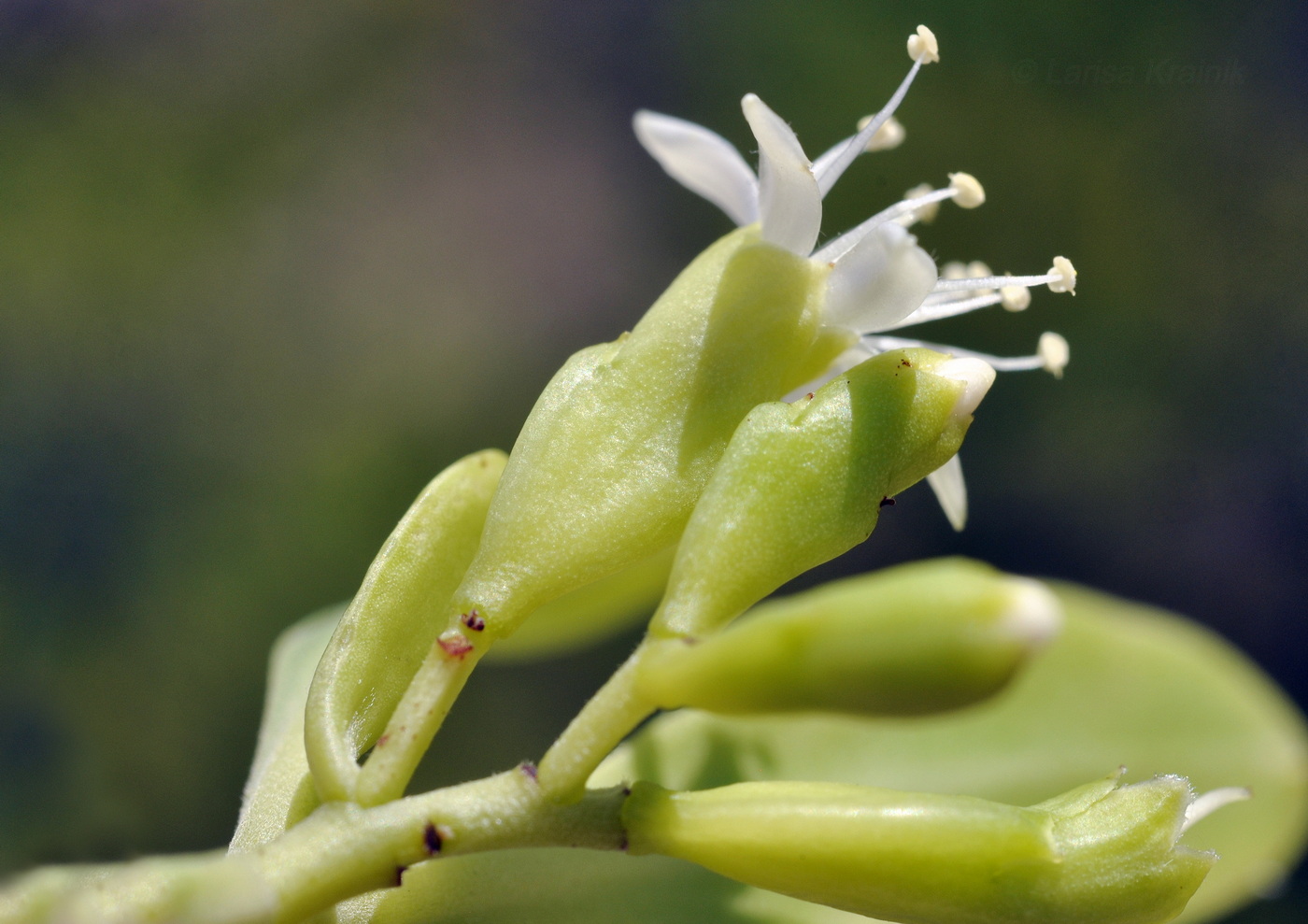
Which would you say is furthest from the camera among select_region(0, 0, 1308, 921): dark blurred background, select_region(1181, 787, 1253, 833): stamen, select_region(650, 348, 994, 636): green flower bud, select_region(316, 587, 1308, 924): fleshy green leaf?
select_region(0, 0, 1308, 921): dark blurred background

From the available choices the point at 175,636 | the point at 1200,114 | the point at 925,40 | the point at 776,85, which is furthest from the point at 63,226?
the point at 1200,114

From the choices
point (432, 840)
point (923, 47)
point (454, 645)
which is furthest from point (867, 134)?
point (432, 840)

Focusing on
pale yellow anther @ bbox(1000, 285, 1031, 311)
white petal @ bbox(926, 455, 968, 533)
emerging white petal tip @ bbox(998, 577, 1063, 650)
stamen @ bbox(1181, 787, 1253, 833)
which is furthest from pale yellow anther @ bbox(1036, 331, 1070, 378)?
emerging white petal tip @ bbox(998, 577, 1063, 650)

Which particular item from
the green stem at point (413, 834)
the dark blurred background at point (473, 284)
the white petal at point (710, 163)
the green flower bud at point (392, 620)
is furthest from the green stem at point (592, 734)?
the dark blurred background at point (473, 284)

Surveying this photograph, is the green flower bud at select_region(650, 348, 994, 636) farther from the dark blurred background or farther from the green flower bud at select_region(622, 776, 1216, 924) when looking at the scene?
the dark blurred background

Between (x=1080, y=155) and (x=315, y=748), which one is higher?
(x=1080, y=155)

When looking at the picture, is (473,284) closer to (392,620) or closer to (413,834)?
(392,620)

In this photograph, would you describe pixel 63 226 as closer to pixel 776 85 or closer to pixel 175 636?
pixel 175 636
